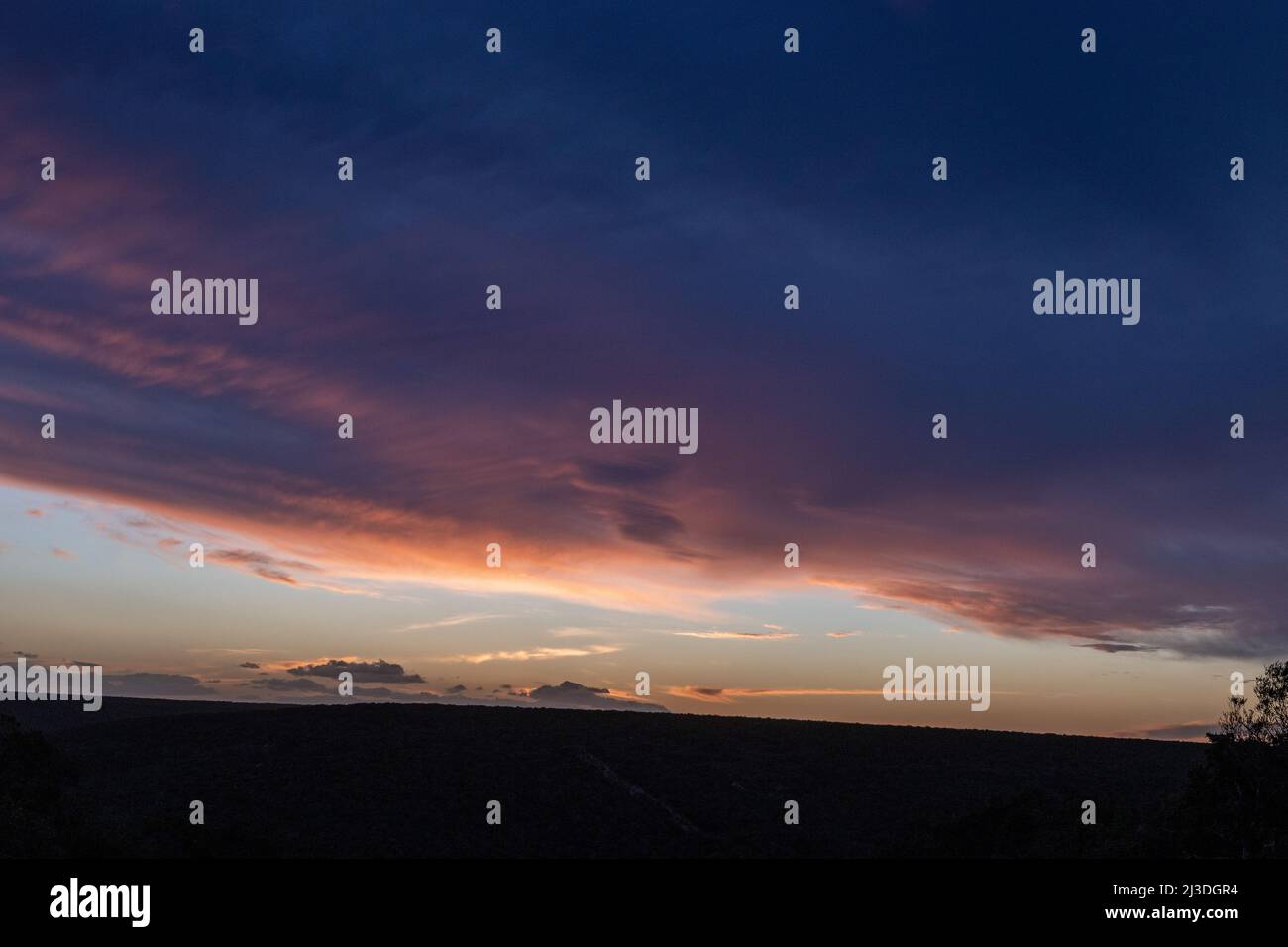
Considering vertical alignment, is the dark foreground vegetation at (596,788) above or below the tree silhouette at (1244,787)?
below

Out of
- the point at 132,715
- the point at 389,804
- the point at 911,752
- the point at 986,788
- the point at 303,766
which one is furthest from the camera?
the point at 132,715

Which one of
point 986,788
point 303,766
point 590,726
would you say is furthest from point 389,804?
point 986,788

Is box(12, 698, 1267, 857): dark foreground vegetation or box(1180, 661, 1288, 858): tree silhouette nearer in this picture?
box(1180, 661, 1288, 858): tree silhouette

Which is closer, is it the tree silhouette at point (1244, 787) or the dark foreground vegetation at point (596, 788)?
the tree silhouette at point (1244, 787)

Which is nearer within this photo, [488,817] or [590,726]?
[488,817]

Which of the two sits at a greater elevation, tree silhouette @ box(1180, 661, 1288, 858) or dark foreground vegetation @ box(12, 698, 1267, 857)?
tree silhouette @ box(1180, 661, 1288, 858)

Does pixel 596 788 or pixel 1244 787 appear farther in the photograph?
pixel 596 788

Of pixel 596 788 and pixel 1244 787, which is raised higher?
pixel 1244 787
